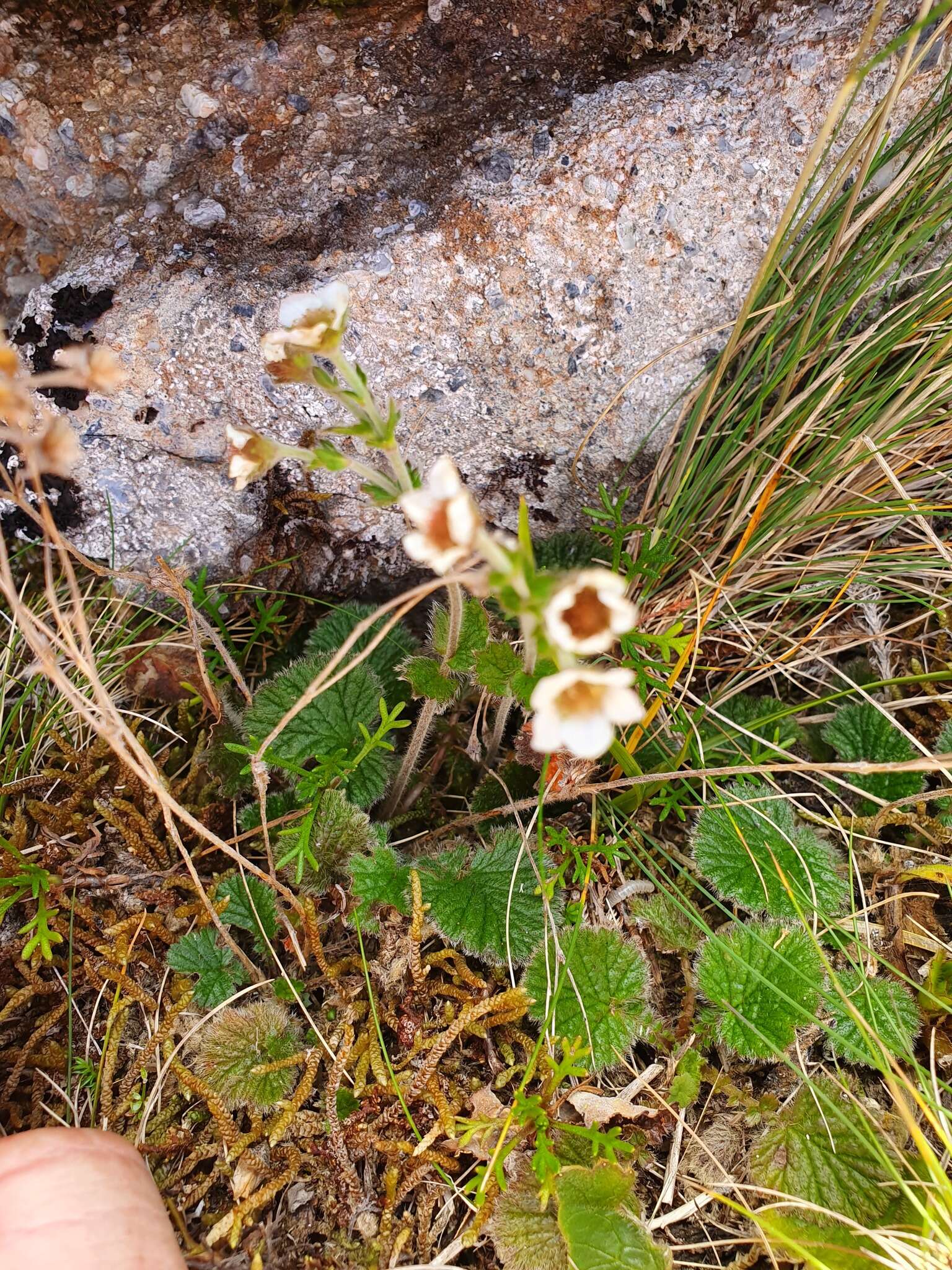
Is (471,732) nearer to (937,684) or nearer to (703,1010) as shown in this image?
(703,1010)

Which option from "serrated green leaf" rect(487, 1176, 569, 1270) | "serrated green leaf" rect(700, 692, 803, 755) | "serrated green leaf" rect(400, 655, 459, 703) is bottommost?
"serrated green leaf" rect(487, 1176, 569, 1270)

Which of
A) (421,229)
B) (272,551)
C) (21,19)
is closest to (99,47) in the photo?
(21,19)

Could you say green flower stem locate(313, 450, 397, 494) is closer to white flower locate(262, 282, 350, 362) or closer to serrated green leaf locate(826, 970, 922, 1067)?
white flower locate(262, 282, 350, 362)

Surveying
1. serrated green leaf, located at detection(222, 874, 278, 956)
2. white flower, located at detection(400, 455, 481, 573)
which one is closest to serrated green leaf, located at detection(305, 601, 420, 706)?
serrated green leaf, located at detection(222, 874, 278, 956)

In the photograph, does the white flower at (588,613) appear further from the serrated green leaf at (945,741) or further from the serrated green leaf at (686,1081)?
the serrated green leaf at (945,741)

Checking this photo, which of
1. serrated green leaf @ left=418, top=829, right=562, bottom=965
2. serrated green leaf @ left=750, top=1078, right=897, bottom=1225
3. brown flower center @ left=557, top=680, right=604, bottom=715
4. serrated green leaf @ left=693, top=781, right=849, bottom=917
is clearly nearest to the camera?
brown flower center @ left=557, top=680, right=604, bottom=715

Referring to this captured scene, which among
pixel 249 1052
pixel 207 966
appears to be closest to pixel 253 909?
pixel 207 966
